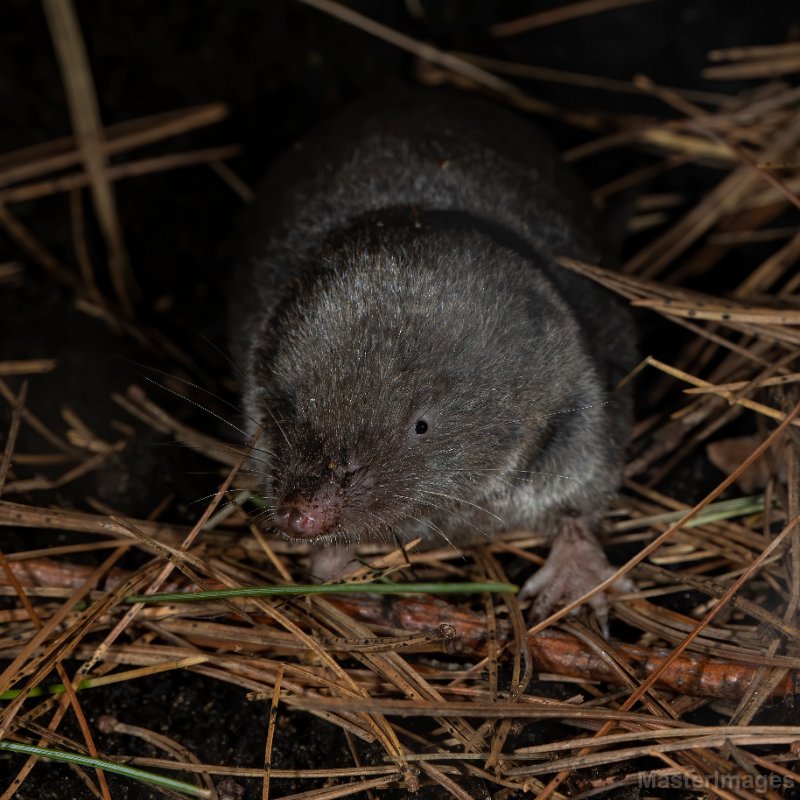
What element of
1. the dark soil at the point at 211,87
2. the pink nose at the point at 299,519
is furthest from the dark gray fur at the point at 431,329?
the dark soil at the point at 211,87

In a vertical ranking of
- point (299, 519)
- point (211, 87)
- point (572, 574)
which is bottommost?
point (572, 574)

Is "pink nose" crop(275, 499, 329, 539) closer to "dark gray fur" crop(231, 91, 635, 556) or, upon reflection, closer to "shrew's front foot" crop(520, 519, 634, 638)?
"dark gray fur" crop(231, 91, 635, 556)

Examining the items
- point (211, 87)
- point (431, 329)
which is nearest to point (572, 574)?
point (431, 329)

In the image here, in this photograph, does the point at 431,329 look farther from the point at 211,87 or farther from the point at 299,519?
the point at 211,87

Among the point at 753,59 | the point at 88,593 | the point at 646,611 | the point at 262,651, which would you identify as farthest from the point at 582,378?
the point at 753,59

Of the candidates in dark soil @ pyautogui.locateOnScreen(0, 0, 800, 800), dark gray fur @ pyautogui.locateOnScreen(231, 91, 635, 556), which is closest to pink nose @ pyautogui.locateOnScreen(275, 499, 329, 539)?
dark gray fur @ pyautogui.locateOnScreen(231, 91, 635, 556)

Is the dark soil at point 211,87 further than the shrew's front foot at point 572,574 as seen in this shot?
Yes

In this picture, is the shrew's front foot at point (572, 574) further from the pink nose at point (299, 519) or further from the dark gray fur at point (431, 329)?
the pink nose at point (299, 519)
